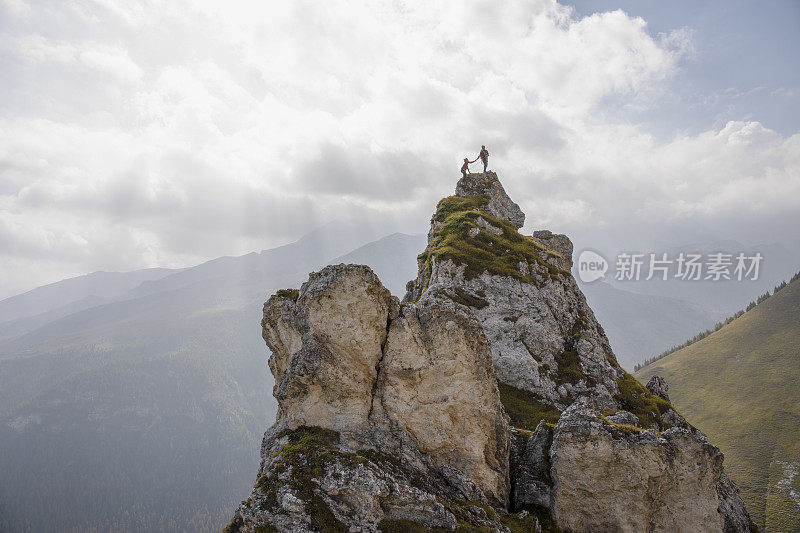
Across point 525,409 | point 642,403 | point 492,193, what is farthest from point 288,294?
point 492,193

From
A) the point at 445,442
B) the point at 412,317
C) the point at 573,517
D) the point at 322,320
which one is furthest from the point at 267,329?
the point at 573,517

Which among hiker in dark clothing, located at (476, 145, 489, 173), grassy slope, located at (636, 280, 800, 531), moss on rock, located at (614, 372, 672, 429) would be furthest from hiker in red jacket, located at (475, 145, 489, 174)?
grassy slope, located at (636, 280, 800, 531)

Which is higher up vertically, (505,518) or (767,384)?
(767,384)

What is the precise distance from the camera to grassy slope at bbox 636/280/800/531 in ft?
319

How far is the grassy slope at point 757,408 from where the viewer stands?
97.2 m

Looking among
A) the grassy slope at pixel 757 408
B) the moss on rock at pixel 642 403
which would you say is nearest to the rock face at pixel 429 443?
the moss on rock at pixel 642 403

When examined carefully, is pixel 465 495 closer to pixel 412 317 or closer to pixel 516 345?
pixel 412 317

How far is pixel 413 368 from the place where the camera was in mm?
23297

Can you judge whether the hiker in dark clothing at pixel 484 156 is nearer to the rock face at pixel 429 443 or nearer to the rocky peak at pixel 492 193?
the rocky peak at pixel 492 193

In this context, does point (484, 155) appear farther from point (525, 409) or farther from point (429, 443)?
point (429, 443)

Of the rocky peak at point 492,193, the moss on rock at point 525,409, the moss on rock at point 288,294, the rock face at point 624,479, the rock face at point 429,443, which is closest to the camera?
the rock face at point 429,443

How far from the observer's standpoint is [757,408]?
140m

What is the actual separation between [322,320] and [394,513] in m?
10.1

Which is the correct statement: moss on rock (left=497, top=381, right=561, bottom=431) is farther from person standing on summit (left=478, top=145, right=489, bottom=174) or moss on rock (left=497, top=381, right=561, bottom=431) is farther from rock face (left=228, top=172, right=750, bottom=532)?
person standing on summit (left=478, top=145, right=489, bottom=174)
